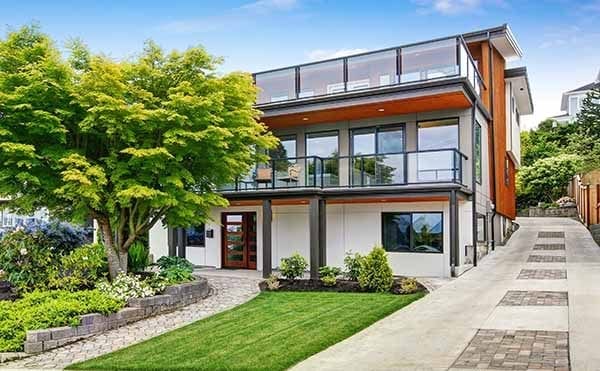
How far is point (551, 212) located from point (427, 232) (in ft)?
80.2

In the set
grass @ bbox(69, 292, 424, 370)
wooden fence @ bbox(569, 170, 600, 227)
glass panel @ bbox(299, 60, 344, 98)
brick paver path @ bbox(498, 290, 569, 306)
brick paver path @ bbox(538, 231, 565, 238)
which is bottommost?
grass @ bbox(69, 292, 424, 370)

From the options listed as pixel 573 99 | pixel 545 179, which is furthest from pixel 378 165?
pixel 573 99

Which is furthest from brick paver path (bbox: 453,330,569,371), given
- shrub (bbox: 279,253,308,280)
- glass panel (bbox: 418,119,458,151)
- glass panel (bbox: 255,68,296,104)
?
glass panel (bbox: 255,68,296,104)

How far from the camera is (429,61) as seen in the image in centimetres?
1611

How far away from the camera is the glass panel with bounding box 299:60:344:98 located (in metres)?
17.4

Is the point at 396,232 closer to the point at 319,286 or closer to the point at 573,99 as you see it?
the point at 319,286

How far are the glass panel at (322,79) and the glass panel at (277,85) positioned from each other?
39 cm

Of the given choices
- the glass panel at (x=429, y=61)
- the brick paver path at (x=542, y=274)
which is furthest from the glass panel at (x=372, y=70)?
the brick paver path at (x=542, y=274)

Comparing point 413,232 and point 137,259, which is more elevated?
point 413,232

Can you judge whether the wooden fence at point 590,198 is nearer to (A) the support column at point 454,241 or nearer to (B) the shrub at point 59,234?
(A) the support column at point 454,241

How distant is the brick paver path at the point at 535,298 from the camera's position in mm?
10711

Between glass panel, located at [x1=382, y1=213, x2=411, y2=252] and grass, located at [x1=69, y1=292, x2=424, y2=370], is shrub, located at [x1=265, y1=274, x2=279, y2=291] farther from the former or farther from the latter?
glass panel, located at [x1=382, y1=213, x2=411, y2=252]

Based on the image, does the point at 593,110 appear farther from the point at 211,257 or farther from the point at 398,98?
the point at 211,257

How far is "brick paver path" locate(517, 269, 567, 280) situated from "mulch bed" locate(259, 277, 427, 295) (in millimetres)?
2936
